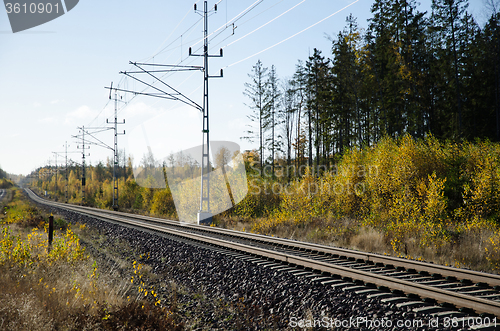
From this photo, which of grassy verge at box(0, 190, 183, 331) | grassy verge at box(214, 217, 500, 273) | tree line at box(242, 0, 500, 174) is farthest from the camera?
tree line at box(242, 0, 500, 174)

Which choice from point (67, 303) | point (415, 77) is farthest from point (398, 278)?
point (415, 77)

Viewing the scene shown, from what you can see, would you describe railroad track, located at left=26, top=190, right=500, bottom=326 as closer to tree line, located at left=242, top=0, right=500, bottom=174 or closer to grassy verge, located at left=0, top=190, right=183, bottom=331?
grassy verge, located at left=0, top=190, right=183, bottom=331

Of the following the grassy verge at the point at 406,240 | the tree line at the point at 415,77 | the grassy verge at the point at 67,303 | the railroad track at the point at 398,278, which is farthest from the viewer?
the tree line at the point at 415,77

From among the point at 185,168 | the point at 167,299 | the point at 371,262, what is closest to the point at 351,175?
the point at 371,262

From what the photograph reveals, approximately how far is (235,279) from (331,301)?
2.40 m

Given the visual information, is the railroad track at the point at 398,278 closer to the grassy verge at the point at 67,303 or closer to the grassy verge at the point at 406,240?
the grassy verge at the point at 406,240

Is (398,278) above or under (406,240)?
above

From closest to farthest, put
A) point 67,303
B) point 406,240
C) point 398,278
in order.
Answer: point 67,303 < point 398,278 < point 406,240

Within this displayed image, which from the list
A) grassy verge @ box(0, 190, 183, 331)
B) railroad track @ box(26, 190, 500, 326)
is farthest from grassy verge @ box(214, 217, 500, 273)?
grassy verge @ box(0, 190, 183, 331)

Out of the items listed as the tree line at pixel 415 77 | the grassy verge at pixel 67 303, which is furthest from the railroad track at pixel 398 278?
the tree line at pixel 415 77

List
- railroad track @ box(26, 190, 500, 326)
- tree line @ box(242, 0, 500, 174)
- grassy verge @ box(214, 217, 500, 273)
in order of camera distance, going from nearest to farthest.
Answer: railroad track @ box(26, 190, 500, 326) → grassy verge @ box(214, 217, 500, 273) → tree line @ box(242, 0, 500, 174)

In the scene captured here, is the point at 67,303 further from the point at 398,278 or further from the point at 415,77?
the point at 415,77

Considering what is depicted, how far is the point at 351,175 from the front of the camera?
16391mm

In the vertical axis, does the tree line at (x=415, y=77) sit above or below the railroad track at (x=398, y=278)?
above
